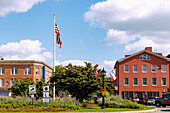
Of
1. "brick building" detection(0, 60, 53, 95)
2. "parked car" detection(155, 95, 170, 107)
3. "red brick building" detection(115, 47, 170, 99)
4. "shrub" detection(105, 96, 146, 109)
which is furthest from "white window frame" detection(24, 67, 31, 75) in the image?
"shrub" detection(105, 96, 146, 109)

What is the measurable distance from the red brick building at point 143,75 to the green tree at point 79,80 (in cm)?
3119

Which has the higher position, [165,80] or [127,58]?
[127,58]

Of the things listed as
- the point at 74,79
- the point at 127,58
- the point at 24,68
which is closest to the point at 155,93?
the point at 127,58

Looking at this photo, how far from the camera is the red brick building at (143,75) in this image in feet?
199

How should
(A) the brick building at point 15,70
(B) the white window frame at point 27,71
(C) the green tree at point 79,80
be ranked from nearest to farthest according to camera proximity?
(C) the green tree at point 79,80 → (A) the brick building at point 15,70 → (B) the white window frame at point 27,71

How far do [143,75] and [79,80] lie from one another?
3470 centimetres

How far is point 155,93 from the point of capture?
60719 mm

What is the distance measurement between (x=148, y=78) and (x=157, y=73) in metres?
2.38

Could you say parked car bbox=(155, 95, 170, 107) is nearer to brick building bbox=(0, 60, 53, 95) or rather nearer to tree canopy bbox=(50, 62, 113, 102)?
tree canopy bbox=(50, 62, 113, 102)

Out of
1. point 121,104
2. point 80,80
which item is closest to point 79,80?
point 80,80

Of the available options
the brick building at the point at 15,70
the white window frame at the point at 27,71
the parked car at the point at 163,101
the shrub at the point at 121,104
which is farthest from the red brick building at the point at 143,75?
the shrub at the point at 121,104

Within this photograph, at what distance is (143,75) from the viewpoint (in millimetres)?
61156

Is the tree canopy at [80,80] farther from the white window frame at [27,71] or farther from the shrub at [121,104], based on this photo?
the white window frame at [27,71]

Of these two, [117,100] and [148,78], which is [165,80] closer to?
[148,78]
